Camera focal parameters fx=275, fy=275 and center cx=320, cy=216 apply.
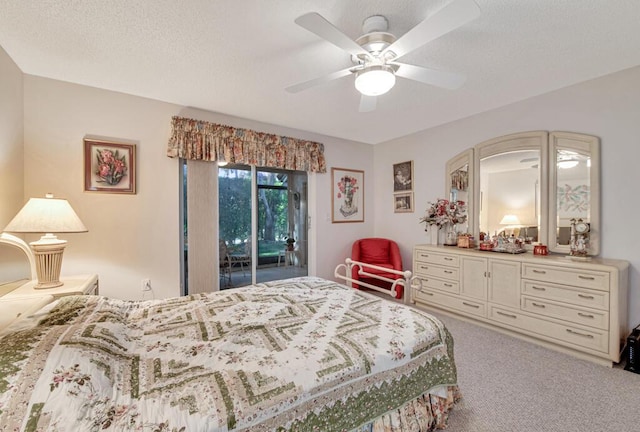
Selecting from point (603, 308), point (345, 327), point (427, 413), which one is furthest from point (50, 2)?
point (603, 308)

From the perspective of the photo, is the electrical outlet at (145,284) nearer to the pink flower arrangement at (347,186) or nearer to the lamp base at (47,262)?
the lamp base at (47,262)

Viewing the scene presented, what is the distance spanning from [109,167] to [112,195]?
11.2 inches

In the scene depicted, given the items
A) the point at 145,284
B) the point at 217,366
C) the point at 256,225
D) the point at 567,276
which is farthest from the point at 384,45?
the point at 145,284

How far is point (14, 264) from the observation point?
233 cm

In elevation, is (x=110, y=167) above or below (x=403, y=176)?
below

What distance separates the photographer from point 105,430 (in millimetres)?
817

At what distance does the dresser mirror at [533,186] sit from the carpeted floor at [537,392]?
3.72 feet

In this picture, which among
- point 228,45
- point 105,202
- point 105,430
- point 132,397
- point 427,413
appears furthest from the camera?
point 105,202

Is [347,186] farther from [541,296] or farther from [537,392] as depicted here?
[537,392]

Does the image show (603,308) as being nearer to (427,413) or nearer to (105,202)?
(427,413)

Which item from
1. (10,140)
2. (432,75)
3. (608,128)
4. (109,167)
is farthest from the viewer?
(109,167)

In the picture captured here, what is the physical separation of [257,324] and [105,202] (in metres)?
2.32

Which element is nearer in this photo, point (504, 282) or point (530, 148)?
point (504, 282)

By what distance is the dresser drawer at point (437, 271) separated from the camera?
3350mm
